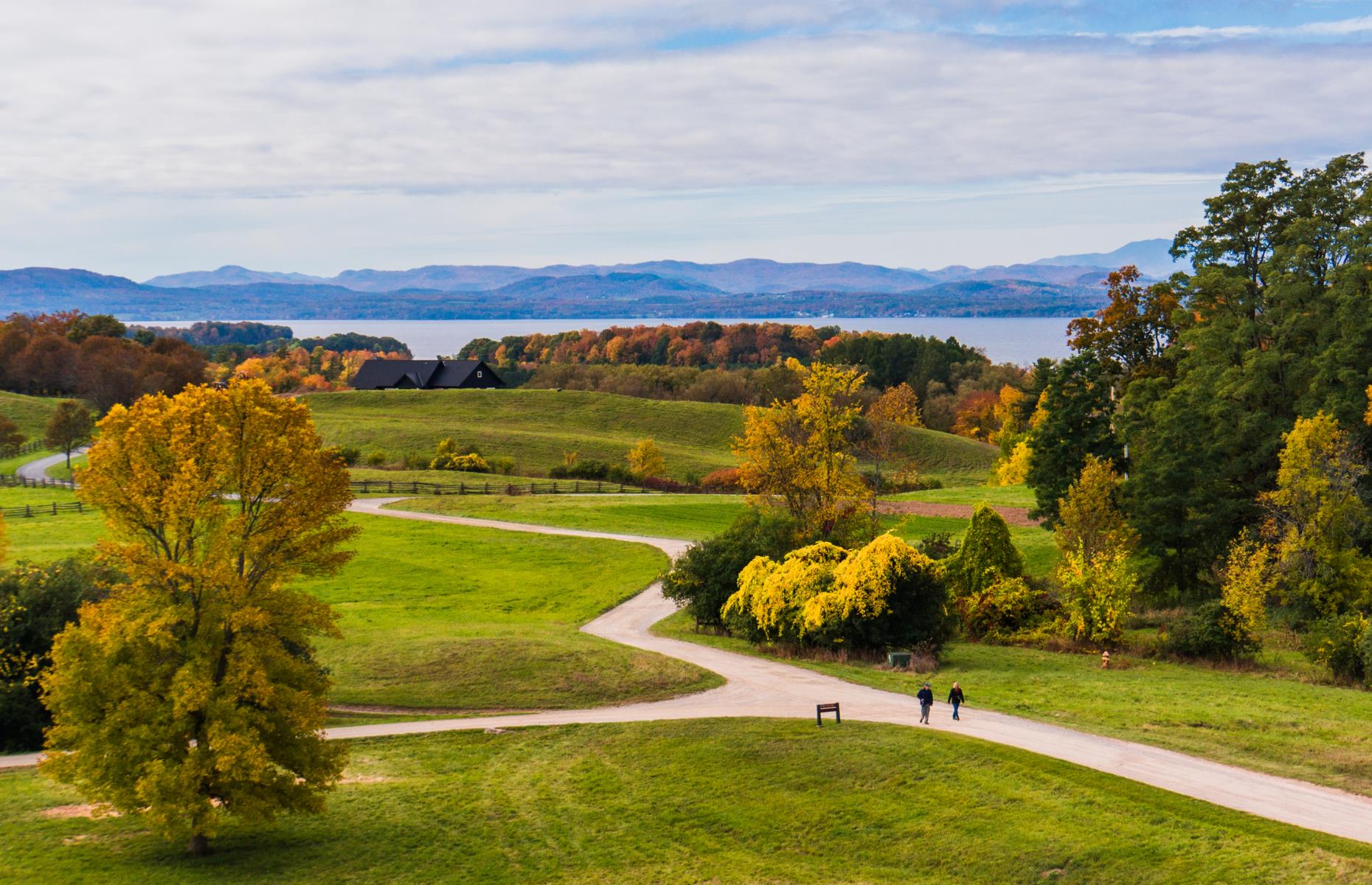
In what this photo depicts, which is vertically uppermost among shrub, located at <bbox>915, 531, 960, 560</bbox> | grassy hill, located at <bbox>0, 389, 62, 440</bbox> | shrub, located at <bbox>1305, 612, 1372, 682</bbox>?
grassy hill, located at <bbox>0, 389, 62, 440</bbox>

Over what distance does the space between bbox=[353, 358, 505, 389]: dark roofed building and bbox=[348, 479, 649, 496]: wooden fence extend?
55.2 metres

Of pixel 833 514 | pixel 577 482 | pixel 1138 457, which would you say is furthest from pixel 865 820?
pixel 577 482

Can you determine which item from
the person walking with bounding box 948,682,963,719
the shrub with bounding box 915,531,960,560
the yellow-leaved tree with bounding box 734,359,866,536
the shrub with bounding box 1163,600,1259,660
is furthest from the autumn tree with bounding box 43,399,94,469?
the shrub with bounding box 1163,600,1259,660

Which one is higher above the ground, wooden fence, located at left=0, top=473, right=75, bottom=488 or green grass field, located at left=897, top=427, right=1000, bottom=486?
green grass field, located at left=897, top=427, right=1000, bottom=486

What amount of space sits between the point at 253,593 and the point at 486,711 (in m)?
10.1

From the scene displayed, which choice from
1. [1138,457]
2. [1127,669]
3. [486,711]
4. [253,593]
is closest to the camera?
[253,593]

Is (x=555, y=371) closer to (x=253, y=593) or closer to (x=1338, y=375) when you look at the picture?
(x=1338, y=375)

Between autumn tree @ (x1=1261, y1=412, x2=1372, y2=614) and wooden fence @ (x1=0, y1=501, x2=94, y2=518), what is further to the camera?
wooden fence @ (x1=0, y1=501, x2=94, y2=518)

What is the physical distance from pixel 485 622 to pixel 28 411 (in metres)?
86.4

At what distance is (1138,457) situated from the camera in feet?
147

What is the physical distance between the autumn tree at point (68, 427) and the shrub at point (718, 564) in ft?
198

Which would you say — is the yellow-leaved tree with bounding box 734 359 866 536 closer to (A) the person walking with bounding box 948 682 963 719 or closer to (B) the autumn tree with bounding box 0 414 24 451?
(A) the person walking with bounding box 948 682 963 719

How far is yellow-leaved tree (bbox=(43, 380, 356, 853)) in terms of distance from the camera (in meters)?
19.0

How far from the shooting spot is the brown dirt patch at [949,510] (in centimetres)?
5691
